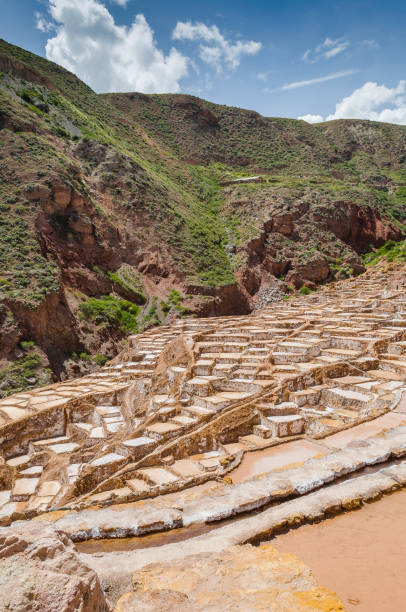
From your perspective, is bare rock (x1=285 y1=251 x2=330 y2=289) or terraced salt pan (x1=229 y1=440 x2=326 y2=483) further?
bare rock (x1=285 y1=251 x2=330 y2=289)

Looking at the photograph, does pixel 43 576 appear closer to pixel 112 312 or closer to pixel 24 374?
pixel 24 374

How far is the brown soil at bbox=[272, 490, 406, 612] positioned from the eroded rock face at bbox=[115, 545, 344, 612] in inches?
15.1

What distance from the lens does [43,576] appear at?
2379 mm

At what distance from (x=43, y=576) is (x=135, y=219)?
124 feet

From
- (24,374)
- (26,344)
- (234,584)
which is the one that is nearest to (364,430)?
(234,584)

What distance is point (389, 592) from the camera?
10.2ft

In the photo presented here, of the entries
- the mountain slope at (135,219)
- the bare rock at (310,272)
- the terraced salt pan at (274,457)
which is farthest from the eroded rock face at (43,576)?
the bare rock at (310,272)

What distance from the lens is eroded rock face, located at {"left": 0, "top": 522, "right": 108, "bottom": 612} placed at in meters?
2.21

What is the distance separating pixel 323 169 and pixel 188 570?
223 feet

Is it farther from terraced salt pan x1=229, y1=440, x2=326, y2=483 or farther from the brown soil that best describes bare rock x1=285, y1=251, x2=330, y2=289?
the brown soil

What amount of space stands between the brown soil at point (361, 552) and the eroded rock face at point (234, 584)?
0.38 meters

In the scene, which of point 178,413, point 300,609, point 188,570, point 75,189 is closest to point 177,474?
Result: point 178,413

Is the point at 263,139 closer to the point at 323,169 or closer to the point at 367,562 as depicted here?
the point at 323,169

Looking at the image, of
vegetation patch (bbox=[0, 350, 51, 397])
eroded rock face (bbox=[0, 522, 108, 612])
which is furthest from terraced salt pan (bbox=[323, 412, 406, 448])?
vegetation patch (bbox=[0, 350, 51, 397])
